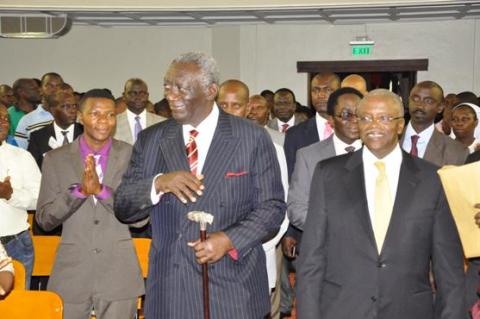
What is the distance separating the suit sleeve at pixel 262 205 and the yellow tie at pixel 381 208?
448mm

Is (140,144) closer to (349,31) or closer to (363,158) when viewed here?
(363,158)

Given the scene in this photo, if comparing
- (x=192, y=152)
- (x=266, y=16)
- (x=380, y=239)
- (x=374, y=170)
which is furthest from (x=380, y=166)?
(x=266, y=16)

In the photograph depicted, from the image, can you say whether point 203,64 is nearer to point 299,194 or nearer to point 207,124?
point 207,124

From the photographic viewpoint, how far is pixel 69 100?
6660mm

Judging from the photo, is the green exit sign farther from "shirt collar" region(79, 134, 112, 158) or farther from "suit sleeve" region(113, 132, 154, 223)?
"suit sleeve" region(113, 132, 154, 223)

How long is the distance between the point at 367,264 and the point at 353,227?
184 mm

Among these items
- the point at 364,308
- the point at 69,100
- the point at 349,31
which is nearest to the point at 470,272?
the point at 364,308

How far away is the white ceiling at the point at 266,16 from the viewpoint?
1330 centimetres

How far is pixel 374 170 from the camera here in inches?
141

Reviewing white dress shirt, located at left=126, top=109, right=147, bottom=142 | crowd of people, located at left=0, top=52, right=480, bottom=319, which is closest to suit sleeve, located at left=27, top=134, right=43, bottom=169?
white dress shirt, located at left=126, top=109, right=147, bottom=142

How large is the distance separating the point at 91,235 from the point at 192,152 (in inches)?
54.5

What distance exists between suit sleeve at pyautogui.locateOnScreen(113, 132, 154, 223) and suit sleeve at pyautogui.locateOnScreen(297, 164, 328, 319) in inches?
30.8

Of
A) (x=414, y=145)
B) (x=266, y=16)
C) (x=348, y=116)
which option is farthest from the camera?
(x=266, y=16)

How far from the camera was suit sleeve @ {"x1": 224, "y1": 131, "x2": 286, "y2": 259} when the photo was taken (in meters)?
3.28
